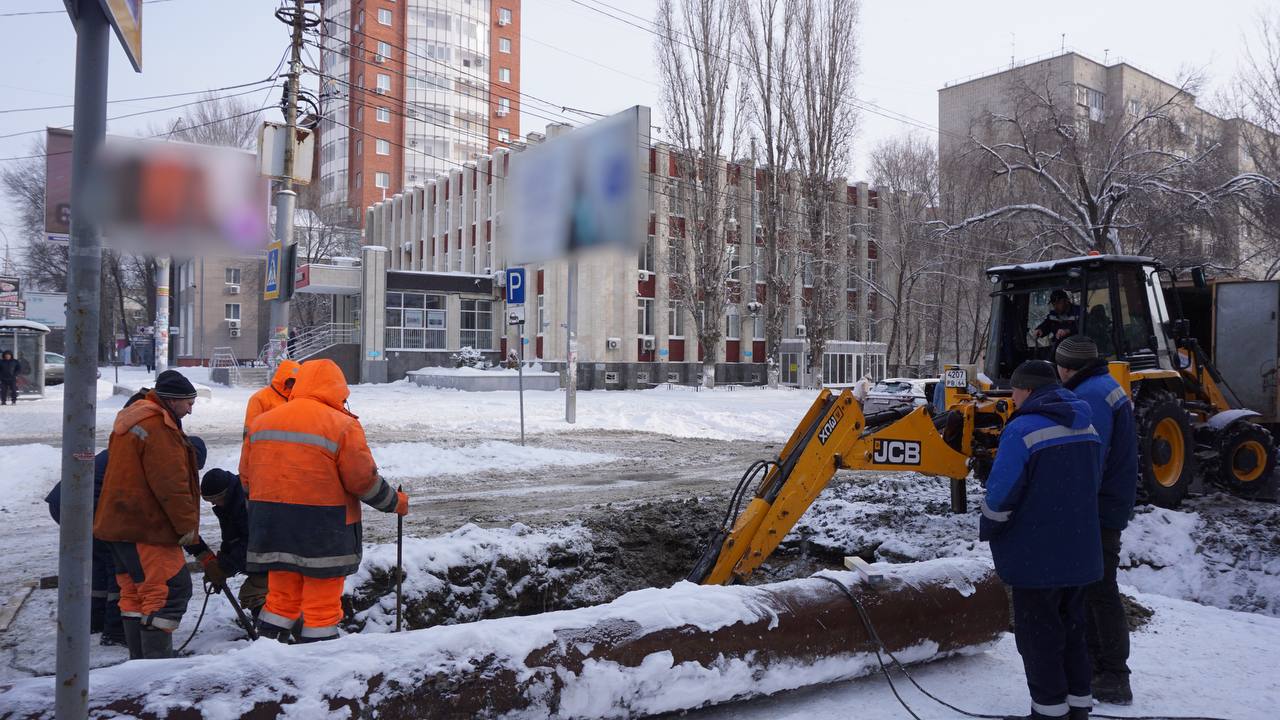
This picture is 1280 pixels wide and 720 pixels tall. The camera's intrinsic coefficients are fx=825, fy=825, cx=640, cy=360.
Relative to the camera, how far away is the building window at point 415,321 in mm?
35312

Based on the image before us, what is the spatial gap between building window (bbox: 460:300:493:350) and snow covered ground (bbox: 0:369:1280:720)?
64.9 ft

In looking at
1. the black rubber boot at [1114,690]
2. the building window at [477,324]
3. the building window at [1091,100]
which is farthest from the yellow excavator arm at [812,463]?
the building window at [477,324]

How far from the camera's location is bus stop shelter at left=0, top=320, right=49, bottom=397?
2367 centimetres

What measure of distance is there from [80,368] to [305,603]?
247cm

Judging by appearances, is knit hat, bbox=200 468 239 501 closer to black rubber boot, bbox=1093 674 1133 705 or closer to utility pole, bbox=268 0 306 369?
black rubber boot, bbox=1093 674 1133 705

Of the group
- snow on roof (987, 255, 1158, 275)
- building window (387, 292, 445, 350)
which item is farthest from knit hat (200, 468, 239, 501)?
building window (387, 292, 445, 350)

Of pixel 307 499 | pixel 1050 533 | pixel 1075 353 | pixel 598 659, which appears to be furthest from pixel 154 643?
pixel 1075 353

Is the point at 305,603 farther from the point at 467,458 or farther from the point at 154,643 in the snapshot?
the point at 467,458

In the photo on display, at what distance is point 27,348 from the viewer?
80.4 feet

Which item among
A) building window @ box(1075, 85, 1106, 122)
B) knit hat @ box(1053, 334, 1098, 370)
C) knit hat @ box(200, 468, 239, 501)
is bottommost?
knit hat @ box(200, 468, 239, 501)

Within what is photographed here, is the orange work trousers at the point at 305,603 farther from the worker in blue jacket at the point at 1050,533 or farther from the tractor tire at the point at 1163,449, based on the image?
the tractor tire at the point at 1163,449

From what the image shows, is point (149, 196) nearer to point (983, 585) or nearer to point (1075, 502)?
point (1075, 502)

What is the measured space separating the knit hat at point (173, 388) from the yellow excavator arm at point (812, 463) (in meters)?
3.33

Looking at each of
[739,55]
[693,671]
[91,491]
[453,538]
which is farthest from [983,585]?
[739,55]
